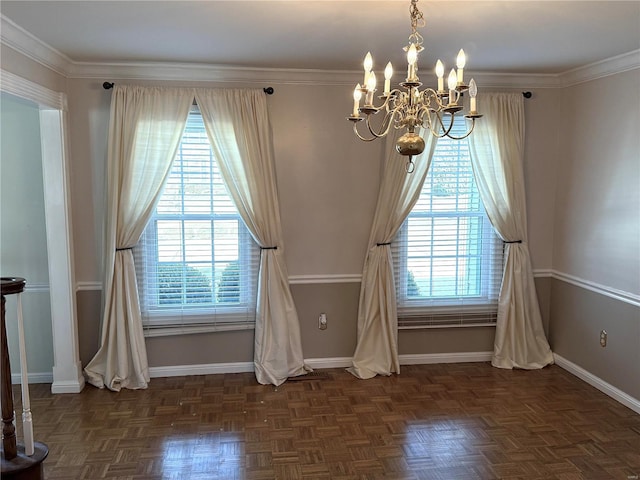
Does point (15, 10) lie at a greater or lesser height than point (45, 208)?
greater

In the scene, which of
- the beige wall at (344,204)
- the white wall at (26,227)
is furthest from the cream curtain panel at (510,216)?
the white wall at (26,227)

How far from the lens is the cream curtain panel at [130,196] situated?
4.01m

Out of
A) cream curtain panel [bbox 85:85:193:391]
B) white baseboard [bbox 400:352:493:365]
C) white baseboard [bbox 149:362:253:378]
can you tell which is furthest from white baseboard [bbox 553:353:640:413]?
cream curtain panel [bbox 85:85:193:391]

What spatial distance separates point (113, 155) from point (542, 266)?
12.0 ft

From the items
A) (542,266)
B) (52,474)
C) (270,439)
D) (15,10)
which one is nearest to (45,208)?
(15,10)

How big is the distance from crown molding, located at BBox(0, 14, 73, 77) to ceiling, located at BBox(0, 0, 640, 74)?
0.05 metres

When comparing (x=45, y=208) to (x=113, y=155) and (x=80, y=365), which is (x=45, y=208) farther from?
(x=80, y=365)

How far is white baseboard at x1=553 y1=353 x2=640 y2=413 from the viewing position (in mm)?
3734

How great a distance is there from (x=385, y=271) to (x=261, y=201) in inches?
45.7

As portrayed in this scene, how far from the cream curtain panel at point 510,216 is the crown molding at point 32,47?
3.14m

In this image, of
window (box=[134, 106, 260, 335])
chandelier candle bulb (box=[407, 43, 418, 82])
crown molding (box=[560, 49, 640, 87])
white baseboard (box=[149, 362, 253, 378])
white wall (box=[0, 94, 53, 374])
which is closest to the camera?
chandelier candle bulb (box=[407, 43, 418, 82])

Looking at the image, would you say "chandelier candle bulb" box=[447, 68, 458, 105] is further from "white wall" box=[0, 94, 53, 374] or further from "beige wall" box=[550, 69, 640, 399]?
"white wall" box=[0, 94, 53, 374]

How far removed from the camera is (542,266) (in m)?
4.68

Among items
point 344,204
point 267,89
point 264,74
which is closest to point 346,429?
point 344,204
